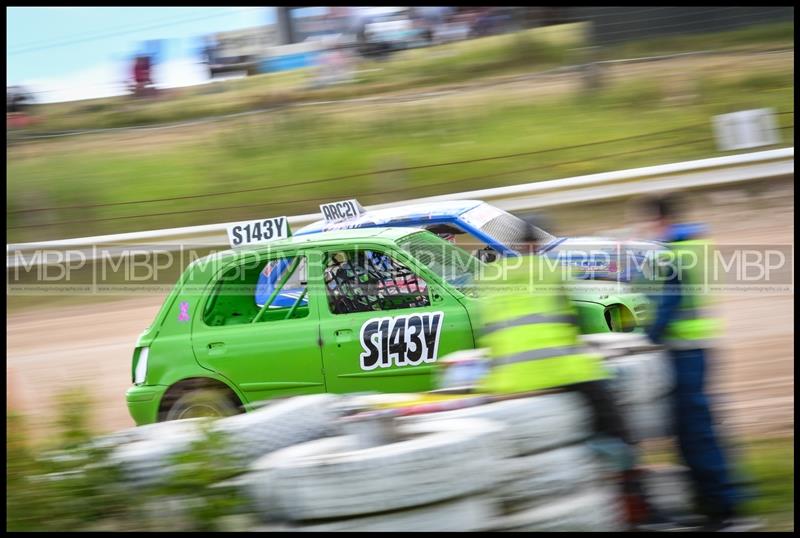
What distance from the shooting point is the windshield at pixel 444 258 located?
23.3ft

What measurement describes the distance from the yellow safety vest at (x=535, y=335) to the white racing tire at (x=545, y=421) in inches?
3.9

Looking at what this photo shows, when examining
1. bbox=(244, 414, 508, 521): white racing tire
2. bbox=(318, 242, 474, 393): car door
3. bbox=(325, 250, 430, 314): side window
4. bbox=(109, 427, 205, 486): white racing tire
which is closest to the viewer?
bbox=(244, 414, 508, 521): white racing tire

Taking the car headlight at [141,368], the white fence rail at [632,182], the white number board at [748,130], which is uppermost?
the white number board at [748,130]

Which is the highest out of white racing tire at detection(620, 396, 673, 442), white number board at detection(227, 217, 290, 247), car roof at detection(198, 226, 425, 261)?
white number board at detection(227, 217, 290, 247)

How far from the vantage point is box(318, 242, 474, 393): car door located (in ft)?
21.8

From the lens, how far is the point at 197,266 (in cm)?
728

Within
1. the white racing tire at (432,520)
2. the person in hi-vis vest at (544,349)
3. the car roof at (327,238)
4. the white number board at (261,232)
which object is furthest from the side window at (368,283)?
the white racing tire at (432,520)

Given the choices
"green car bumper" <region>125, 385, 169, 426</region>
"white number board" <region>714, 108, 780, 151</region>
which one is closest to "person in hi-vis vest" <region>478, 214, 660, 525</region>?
"green car bumper" <region>125, 385, 169, 426</region>

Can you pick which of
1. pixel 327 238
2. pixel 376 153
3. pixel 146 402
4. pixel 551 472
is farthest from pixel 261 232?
pixel 376 153

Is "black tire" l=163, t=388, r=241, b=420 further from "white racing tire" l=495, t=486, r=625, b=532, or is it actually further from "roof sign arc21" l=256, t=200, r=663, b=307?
"white racing tire" l=495, t=486, r=625, b=532

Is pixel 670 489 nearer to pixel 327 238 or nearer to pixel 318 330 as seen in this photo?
pixel 318 330

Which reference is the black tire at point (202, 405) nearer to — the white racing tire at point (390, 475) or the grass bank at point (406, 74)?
the white racing tire at point (390, 475)

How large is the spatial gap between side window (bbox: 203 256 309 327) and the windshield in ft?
2.84

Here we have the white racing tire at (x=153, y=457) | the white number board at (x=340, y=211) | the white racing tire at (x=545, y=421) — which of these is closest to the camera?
the white racing tire at (x=545, y=421)
